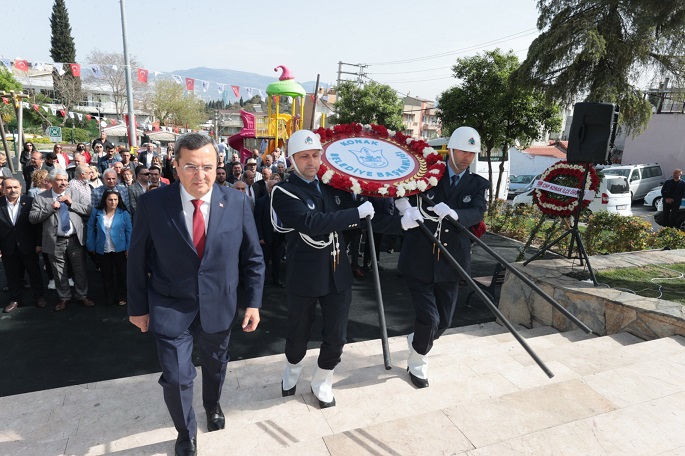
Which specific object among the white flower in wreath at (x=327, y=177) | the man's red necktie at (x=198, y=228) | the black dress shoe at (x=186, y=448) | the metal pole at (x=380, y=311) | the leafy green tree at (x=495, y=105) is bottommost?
the black dress shoe at (x=186, y=448)

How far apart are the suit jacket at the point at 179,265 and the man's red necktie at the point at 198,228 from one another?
58 mm

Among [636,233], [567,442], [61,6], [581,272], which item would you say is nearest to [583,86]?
[636,233]

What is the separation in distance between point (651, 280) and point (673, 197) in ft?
23.5

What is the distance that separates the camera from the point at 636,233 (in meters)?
7.75

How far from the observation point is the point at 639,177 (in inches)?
732

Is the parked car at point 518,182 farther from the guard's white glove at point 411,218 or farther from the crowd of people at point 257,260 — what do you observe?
the guard's white glove at point 411,218

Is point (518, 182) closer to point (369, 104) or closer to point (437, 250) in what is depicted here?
point (369, 104)

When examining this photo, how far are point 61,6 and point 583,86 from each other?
6602 cm

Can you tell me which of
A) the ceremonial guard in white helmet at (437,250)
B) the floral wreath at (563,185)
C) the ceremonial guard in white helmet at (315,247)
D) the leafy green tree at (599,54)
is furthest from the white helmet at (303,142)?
the leafy green tree at (599,54)

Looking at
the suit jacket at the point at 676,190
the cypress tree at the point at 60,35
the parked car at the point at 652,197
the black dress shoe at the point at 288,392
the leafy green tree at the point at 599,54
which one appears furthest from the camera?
the cypress tree at the point at 60,35

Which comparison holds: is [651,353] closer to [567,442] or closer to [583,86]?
[567,442]

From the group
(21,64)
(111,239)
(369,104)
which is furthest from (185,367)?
(369,104)

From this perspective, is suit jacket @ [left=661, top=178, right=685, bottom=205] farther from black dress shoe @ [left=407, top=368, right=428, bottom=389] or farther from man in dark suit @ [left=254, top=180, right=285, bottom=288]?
black dress shoe @ [left=407, top=368, right=428, bottom=389]

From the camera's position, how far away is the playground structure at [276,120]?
16344 millimetres
